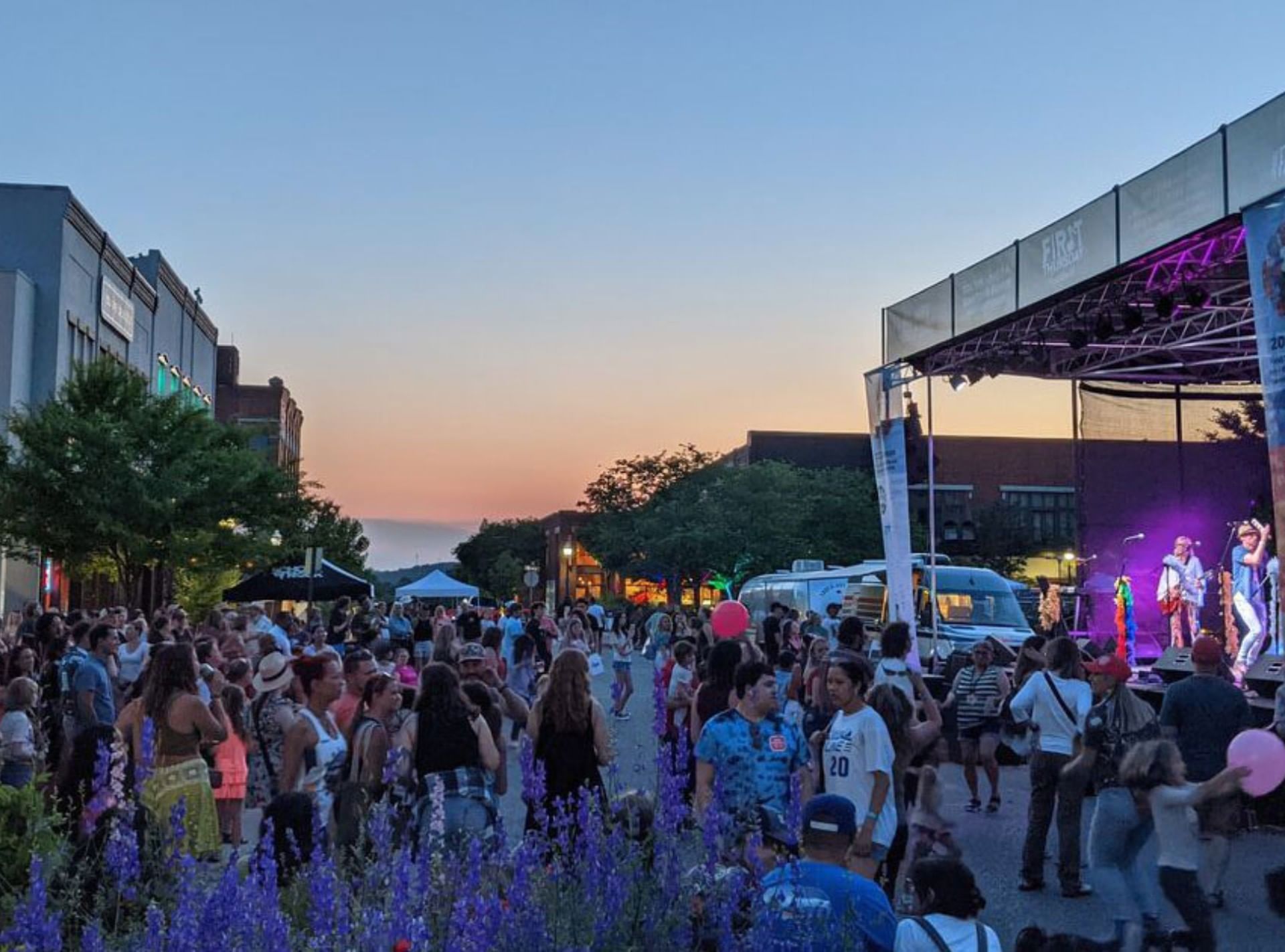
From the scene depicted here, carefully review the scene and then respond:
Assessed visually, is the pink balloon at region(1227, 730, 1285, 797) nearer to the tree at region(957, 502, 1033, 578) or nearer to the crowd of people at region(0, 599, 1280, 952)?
the crowd of people at region(0, 599, 1280, 952)

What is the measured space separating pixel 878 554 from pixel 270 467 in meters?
43.7

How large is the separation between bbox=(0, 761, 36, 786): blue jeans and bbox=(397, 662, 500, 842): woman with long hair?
4025mm

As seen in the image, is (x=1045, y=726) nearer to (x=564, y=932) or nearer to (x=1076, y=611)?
(x=564, y=932)

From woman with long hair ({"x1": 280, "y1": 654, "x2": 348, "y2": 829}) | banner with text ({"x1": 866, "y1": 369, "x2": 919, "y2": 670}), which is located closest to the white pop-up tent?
banner with text ({"x1": 866, "y1": 369, "x2": 919, "y2": 670})

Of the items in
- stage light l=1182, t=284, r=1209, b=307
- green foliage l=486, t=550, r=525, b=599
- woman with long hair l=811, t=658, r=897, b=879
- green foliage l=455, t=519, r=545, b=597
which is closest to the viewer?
woman with long hair l=811, t=658, r=897, b=879

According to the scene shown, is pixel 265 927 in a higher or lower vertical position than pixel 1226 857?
higher

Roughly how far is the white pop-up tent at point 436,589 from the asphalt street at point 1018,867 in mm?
28010

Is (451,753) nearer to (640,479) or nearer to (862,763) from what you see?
(862,763)

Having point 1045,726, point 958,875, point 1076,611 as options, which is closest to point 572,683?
point 958,875

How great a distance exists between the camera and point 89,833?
18.6 ft

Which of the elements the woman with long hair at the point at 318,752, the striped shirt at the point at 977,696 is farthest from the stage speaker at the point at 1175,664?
the woman with long hair at the point at 318,752

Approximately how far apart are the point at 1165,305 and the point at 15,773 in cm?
1274

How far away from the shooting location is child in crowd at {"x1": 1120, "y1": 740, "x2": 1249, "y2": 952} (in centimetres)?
692

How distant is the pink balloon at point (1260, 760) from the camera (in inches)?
270
